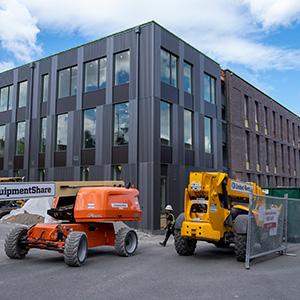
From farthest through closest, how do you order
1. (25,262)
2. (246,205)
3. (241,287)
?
(246,205) < (25,262) < (241,287)

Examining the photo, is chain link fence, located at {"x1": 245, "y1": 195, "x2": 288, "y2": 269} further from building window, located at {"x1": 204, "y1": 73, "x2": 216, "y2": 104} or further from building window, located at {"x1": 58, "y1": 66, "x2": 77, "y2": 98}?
building window, located at {"x1": 58, "y1": 66, "x2": 77, "y2": 98}

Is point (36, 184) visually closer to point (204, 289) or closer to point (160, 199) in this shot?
point (204, 289)

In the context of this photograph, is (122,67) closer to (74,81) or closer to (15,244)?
(74,81)

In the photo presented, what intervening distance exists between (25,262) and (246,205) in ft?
23.0

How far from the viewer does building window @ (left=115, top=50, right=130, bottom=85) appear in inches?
843

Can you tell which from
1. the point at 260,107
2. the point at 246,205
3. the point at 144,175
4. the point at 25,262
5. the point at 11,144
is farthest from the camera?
the point at 260,107

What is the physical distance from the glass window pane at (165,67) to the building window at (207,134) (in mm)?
4945

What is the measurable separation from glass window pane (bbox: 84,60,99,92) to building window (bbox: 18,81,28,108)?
6.32m

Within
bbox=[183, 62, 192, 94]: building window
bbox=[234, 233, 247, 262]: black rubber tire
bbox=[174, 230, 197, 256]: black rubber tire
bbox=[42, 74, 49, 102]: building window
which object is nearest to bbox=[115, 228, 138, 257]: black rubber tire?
bbox=[174, 230, 197, 256]: black rubber tire

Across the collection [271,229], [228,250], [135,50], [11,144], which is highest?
[135,50]

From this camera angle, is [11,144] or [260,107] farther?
[260,107]

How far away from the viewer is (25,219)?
21.3 metres

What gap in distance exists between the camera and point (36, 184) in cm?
925

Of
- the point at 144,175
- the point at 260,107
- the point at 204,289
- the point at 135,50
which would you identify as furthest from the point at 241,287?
the point at 260,107
